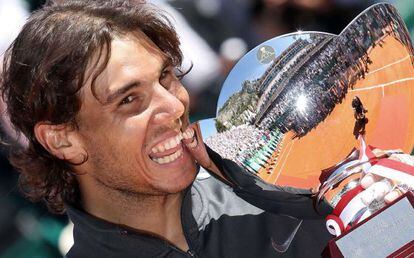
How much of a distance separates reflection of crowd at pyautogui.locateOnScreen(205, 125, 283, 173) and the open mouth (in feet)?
0.47

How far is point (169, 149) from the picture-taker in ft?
4.44

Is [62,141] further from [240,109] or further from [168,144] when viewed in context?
[240,109]

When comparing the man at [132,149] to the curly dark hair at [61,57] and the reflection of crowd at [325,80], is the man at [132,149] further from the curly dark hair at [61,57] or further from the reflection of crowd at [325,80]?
the reflection of crowd at [325,80]

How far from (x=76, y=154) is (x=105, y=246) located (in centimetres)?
21

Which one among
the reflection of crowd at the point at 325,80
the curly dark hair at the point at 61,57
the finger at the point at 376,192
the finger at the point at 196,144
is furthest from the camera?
the curly dark hair at the point at 61,57

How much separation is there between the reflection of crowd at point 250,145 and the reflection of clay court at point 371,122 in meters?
0.02

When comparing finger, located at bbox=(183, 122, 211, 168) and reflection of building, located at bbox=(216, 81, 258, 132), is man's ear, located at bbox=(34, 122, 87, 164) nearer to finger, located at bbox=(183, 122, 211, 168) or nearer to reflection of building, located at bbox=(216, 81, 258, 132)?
finger, located at bbox=(183, 122, 211, 168)

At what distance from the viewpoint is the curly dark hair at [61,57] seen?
1.41 m

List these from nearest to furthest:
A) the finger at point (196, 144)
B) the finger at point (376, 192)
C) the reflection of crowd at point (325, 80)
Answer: the finger at point (376, 192) < the reflection of crowd at point (325, 80) < the finger at point (196, 144)

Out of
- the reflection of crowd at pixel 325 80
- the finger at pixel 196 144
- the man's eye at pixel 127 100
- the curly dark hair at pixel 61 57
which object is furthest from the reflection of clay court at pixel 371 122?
the curly dark hair at pixel 61 57

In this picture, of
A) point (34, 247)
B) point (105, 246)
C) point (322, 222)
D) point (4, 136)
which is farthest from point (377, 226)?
point (34, 247)

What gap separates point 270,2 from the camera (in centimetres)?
226

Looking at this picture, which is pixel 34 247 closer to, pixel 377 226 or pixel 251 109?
pixel 251 109

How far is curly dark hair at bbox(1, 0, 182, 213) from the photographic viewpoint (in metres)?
1.41
